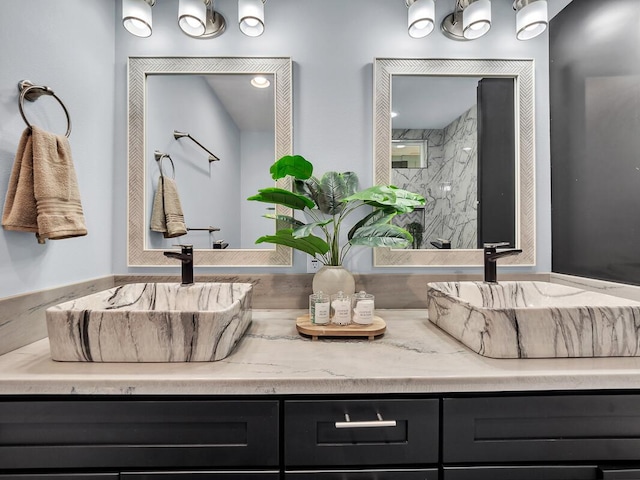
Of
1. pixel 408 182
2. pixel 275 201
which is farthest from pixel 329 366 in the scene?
pixel 408 182

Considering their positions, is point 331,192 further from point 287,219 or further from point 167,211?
point 167,211

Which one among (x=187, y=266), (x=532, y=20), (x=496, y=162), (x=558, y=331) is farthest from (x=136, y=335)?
(x=532, y=20)

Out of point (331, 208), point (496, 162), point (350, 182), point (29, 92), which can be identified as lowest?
point (331, 208)

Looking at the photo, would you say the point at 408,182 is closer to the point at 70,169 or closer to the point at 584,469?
the point at 584,469

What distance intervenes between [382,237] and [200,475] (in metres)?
0.85

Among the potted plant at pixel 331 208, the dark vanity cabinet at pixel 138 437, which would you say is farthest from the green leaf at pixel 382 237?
the dark vanity cabinet at pixel 138 437

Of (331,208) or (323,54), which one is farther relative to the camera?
(323,54)

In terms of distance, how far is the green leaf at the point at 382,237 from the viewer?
1.13 meters

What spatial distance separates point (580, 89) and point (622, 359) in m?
1.08

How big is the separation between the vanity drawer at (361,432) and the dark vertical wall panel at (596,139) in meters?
0.97

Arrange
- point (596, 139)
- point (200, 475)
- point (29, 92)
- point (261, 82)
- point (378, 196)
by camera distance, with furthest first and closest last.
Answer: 1. point (261, 82)
2. point (596, 139)
3. point (378, 196)
4. point (29, 92)
5. point (200, 475)

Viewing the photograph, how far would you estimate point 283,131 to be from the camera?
1425mm

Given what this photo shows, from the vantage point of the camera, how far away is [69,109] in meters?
1.17

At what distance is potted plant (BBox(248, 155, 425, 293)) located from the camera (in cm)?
115
